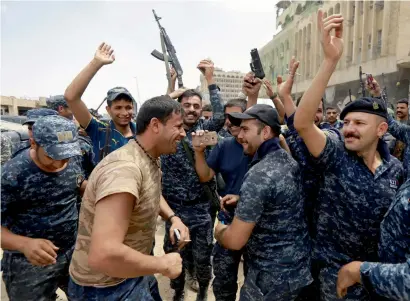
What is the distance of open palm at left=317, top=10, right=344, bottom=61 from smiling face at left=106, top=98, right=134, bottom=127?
2192 millimetres

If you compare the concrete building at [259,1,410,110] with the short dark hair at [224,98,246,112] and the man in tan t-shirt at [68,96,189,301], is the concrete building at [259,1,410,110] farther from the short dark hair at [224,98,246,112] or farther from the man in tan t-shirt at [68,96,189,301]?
the man in tan t-shirt at [68,96,189,301]

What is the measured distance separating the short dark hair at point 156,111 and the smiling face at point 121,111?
1518mm

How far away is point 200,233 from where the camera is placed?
3.33 metres

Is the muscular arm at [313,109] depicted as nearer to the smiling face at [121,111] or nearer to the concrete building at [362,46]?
the smiling face at [121,111]

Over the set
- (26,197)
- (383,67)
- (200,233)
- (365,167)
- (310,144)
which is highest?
(383,67)

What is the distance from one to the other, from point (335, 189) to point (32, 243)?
2.14 meters

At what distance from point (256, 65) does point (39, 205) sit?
2655 mm

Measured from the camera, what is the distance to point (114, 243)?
4.31 ft

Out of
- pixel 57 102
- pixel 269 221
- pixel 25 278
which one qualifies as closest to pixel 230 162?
pixel 269 221

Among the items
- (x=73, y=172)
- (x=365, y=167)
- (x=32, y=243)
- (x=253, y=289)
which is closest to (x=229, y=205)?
(x=253, y=289)

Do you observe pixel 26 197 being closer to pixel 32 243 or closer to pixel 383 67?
pixel 32 243

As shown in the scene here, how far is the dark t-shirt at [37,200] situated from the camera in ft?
6.67

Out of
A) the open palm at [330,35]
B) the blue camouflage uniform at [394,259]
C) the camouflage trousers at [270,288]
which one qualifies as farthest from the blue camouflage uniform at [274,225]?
the open palm at [330,35]

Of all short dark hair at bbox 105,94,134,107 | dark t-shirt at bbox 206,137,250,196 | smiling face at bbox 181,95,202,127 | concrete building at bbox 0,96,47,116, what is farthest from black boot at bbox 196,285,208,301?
concrete building at bbox 0,96,47,116
